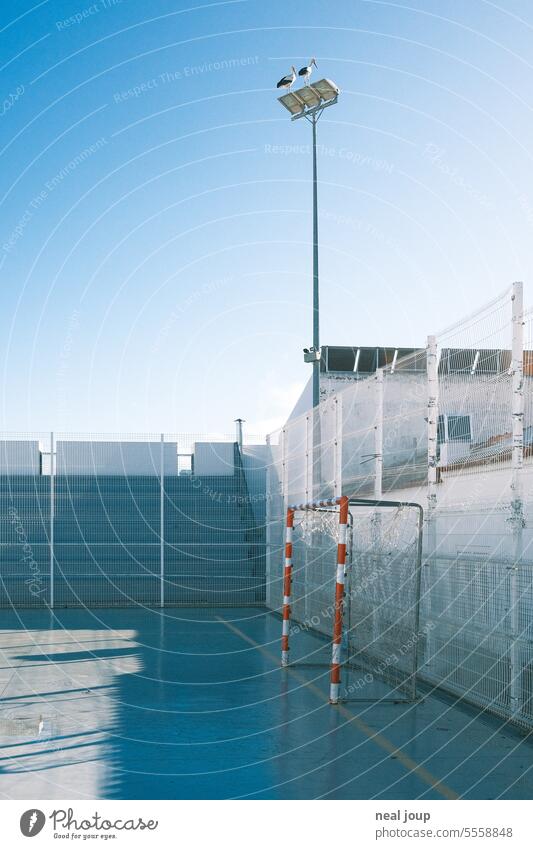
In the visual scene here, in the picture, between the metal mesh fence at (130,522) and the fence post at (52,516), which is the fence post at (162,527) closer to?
the metal mesh fence at (130,522)

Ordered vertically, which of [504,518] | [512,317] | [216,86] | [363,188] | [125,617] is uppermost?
[216,86]

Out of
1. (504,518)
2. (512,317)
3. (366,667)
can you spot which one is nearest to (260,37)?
(512,317)

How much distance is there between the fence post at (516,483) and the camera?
841 centimetres

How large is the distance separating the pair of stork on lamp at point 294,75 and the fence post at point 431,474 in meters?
10.5

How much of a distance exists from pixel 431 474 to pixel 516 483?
78.4 inches

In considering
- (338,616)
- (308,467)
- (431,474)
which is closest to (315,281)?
(308,467)

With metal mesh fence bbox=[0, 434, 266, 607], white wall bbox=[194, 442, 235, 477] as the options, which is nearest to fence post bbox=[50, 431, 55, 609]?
metal mesh fence bbox=[0, 434, 266, 607]

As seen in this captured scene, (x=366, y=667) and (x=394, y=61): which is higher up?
(x=394, y=61)

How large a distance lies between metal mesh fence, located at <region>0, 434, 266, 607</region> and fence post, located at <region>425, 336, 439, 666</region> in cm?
1100

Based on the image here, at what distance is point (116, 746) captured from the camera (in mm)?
7855

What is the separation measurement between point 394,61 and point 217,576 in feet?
43.6

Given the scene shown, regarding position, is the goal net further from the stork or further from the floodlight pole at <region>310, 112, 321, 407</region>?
the stork

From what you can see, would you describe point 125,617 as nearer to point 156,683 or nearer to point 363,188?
point 156,683

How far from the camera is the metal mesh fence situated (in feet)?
72.7
